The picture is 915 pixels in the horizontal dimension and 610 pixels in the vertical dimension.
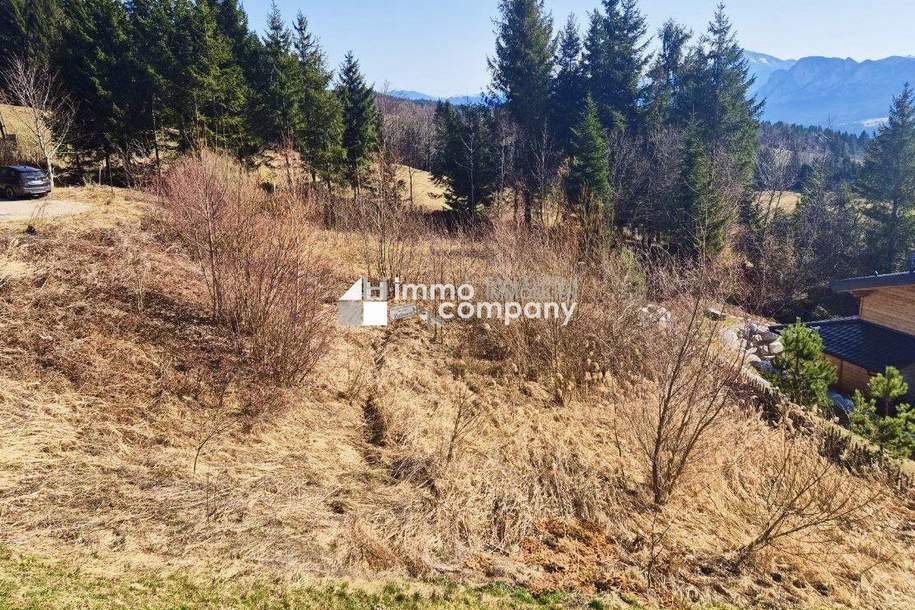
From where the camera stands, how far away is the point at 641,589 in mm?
4449

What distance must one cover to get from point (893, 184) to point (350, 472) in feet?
115

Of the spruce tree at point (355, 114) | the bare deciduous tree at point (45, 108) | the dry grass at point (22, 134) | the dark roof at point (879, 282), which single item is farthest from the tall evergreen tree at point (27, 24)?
the dark roof at point (879, 282)

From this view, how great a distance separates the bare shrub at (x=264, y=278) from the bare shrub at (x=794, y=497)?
6372 millimetres

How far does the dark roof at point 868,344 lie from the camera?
Result: 12.8 meters

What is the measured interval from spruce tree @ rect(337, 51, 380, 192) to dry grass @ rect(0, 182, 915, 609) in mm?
18653

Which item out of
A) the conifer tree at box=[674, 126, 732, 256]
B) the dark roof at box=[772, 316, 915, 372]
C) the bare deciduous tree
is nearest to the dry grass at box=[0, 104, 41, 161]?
the bare deciduous tree

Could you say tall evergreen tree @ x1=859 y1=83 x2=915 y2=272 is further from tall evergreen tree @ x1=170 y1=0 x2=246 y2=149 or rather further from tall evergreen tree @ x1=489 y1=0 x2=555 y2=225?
tall evergreen tree @ x1=170 y1=0 x2=246 y2=149

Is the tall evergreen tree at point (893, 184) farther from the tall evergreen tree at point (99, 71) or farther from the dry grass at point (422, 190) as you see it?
→ the tall evergreen tree at point (99, 71)

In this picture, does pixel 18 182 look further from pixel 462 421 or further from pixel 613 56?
pixel 613 56

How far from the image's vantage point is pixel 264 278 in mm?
7008

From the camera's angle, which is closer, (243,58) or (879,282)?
(879,282)

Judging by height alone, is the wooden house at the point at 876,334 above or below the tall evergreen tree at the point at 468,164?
below

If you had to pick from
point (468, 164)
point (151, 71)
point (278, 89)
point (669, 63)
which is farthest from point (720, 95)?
point (151, 71)

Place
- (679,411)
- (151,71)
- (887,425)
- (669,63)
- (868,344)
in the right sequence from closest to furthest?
(679,411) → (887,425) → (868,344) → (151,71) → (669,63)
